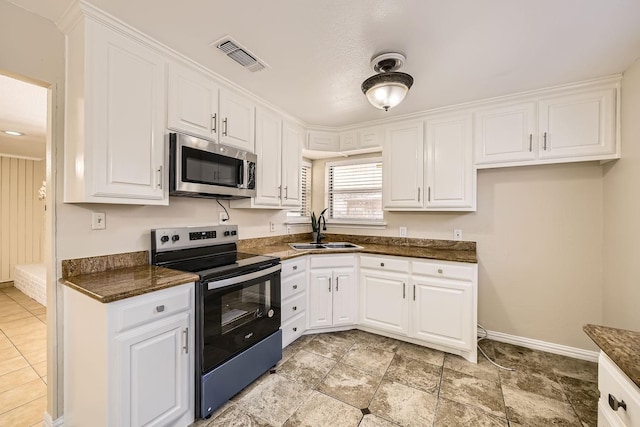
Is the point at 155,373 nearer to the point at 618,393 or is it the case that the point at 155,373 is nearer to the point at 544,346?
the point at 618,393

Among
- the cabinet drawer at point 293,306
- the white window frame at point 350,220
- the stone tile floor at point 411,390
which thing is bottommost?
the stone tile floor at point 411,390

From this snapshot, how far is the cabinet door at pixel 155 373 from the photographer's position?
134 centimetres

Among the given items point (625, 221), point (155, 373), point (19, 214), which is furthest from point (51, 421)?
point (19, 214)

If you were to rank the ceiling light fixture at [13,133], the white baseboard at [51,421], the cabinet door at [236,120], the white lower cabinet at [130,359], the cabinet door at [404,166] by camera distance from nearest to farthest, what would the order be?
the white lower cabinet at [130,359] → the white baseboard at [51,421] → the cabinet door at [236,120] → the cabinet door at [404,166] → the ceiling light fixture at [13,133]

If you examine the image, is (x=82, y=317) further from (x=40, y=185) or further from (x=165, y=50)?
(x=40, y=185)

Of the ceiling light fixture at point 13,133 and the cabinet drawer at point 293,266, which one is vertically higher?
the ceiling light fixture at point 13,133

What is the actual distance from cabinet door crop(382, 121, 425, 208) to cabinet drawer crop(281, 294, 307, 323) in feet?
4.64

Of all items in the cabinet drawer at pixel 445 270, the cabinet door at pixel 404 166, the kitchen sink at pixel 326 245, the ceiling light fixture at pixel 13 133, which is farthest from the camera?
the ceiling light fixture at pixel 13 133

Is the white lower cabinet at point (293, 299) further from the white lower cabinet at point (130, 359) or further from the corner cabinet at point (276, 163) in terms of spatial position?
the white lower cabinet at point (130, 359)

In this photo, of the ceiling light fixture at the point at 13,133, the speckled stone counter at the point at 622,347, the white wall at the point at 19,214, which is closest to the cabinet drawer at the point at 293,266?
the speckled stone counter at the point at 622,347

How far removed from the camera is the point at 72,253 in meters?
1.65

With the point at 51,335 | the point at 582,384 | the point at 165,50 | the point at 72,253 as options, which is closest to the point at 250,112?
the point at 165,50

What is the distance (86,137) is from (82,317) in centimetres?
100

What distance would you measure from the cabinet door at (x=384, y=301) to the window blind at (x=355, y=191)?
3.03ft
